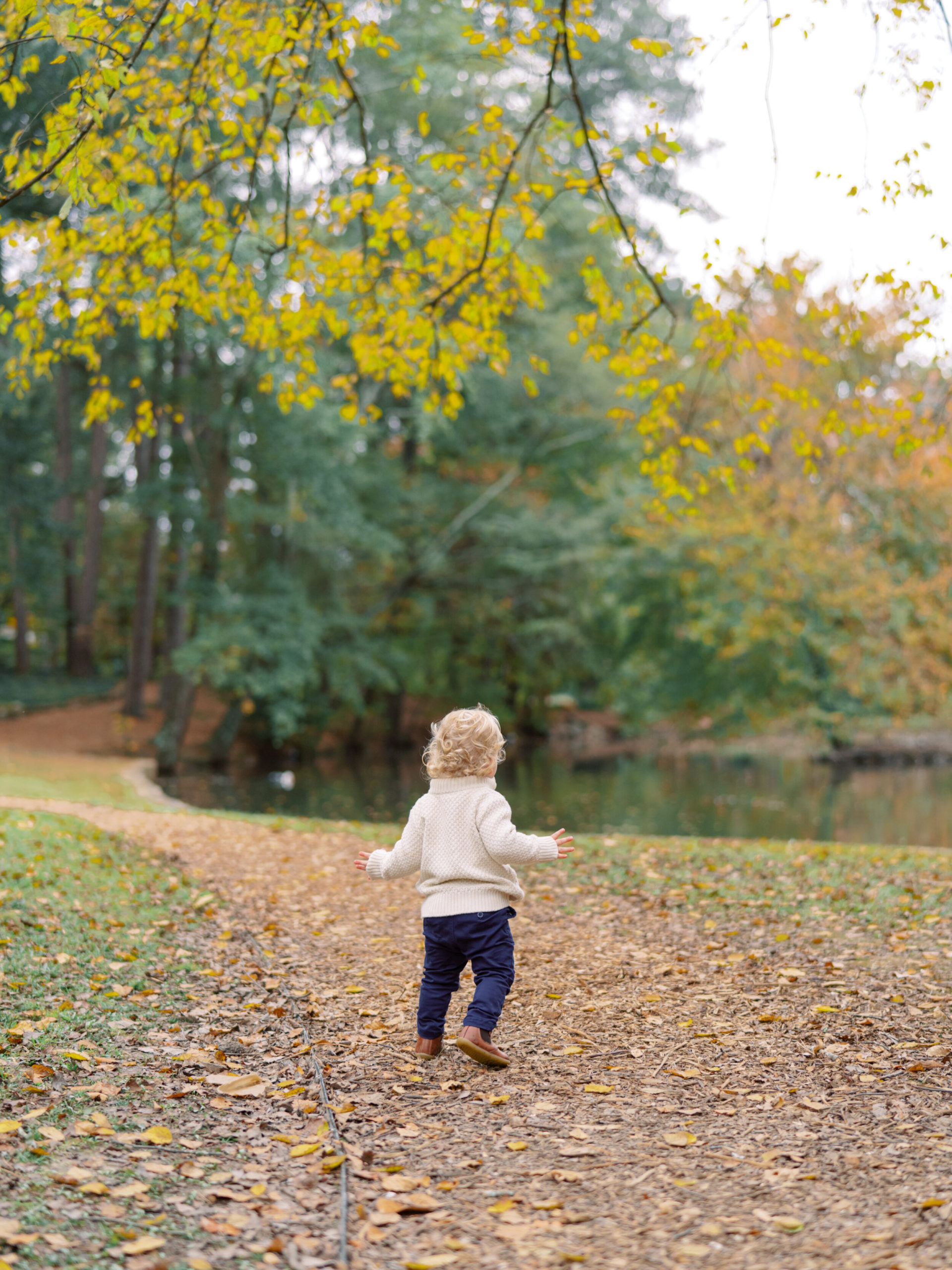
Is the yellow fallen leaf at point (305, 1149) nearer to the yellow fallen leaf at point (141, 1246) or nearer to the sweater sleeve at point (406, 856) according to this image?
the yellow fallen leaf at point (141, 1246)

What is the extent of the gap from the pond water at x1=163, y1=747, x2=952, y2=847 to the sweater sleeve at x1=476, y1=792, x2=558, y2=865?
9792 mm

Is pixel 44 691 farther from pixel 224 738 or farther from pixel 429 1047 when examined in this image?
pixel 429 1047

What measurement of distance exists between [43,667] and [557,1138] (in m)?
35.9

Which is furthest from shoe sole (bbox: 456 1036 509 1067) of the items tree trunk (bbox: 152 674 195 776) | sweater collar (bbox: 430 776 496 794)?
tree trunk (bbox: 152 674 195 776)

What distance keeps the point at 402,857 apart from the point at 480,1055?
763 mm

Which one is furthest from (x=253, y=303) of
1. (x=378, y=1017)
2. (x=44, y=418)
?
(x=44, y=418)

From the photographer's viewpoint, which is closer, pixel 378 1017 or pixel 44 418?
pixel 378 1017

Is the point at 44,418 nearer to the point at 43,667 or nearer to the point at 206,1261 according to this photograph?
the point at 43,667

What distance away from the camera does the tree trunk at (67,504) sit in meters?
27.2

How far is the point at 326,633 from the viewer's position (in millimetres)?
22812

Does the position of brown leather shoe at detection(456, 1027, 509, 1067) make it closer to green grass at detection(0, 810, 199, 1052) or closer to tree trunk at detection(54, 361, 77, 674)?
green grass at detection(0, 810, 199, 1052)

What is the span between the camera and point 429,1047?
13.2ft

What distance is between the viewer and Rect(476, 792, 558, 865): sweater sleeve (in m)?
3.95

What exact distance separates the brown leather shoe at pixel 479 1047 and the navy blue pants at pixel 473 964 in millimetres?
26
